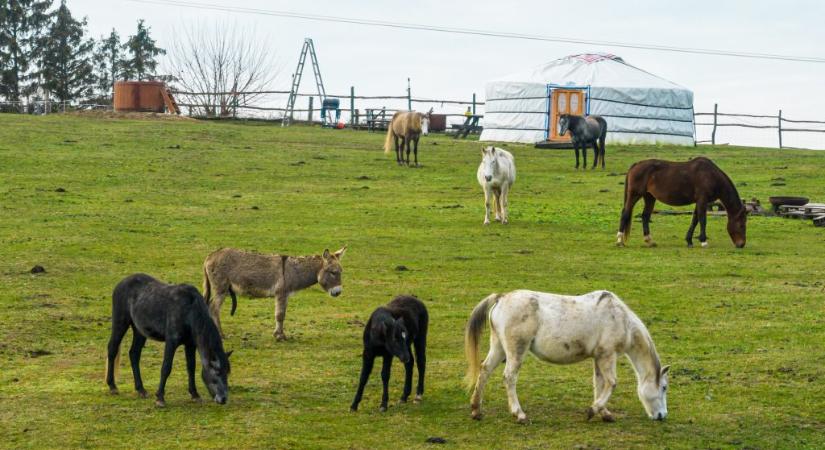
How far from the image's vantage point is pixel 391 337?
10.0m

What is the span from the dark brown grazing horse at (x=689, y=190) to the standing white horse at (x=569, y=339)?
12.0 meters

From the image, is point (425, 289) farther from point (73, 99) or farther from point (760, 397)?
point (73, 99)

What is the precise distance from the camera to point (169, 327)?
33.4ft

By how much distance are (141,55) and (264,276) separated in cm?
6266

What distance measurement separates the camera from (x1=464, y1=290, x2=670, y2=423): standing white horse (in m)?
9.64

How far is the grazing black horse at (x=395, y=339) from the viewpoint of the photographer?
1002 centimetres

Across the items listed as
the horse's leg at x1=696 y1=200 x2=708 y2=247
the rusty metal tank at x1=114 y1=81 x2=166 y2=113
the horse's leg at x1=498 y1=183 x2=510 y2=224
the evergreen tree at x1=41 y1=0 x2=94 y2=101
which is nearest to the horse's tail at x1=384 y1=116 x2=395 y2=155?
the horse's leg at x1=498 y1=183 x2=510 y2=224

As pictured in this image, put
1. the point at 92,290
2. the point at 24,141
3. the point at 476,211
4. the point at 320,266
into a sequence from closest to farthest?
the point at 320,266, the point at 92,290, the point at 476,211, the point at 24,141

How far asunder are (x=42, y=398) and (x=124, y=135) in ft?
94.0

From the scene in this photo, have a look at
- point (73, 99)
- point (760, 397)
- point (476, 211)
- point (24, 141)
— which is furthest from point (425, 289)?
point (73, 99)

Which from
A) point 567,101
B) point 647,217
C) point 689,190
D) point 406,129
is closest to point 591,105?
point 567,101

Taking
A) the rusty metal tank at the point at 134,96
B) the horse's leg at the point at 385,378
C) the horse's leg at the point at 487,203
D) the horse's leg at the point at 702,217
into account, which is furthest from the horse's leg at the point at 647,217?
the rusty metal tank at the point at 134,96

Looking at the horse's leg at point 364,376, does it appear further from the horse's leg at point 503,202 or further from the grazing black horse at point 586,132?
the grazing black horse at point 586,132

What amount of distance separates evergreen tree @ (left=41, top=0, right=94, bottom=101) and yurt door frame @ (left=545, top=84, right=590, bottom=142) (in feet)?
108
